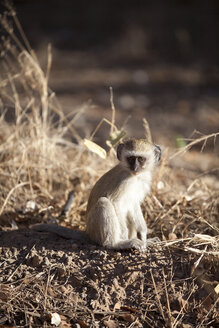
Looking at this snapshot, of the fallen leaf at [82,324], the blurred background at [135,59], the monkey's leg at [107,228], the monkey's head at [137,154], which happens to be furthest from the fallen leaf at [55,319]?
the blurred background at [135,59]

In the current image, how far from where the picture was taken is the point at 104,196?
3.98 meters

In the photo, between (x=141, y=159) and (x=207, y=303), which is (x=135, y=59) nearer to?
(x=141, y=159)

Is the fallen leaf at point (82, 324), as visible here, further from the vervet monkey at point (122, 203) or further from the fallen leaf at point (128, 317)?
Answer: the vervet monkey at point (122, 203)

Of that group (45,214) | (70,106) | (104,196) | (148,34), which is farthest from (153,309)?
(148,34)

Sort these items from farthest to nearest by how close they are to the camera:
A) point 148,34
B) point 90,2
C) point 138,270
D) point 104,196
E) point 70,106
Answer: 1. point 90,2
2. point 148,34
3. point 70,106
4. point 104,196
5. point 138,270

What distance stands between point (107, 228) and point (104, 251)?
A: 0.21 meters

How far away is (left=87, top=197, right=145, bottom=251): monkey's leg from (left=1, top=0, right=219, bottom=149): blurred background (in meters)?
4.23

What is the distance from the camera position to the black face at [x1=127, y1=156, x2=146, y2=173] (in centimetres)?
390

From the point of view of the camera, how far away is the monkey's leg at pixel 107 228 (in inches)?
151

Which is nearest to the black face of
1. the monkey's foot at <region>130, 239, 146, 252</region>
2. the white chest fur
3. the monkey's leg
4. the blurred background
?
the white chest fur

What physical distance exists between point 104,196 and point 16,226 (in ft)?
4.11

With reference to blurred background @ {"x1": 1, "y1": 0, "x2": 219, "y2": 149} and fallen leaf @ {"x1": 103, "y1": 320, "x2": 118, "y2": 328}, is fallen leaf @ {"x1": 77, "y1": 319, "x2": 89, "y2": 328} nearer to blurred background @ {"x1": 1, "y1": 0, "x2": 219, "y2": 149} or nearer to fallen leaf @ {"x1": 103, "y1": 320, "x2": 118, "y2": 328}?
fallen leaf @ {"x1": 103, "y1": 320, "x2": 118, "y2": 328}

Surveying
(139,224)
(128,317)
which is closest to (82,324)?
(128,317)

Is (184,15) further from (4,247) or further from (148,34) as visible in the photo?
(4,247)
